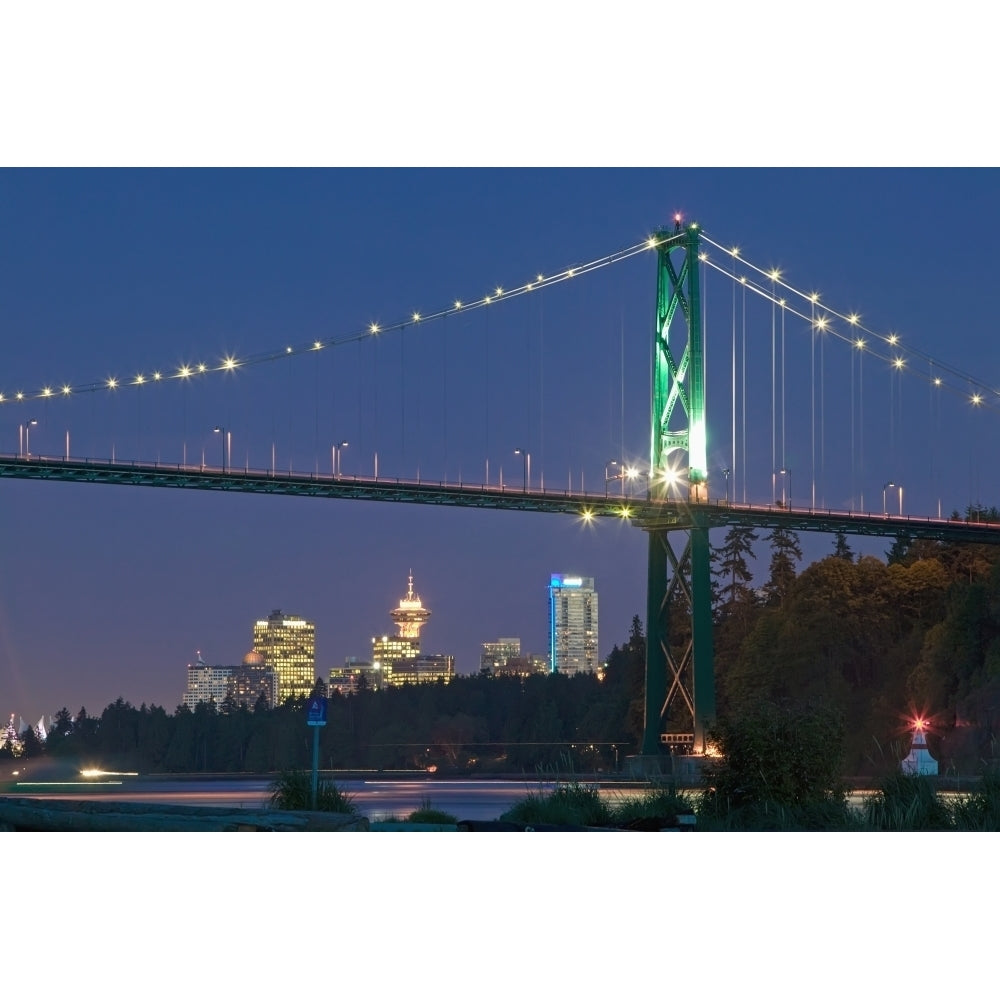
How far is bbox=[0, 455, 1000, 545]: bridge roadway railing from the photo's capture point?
55969mm

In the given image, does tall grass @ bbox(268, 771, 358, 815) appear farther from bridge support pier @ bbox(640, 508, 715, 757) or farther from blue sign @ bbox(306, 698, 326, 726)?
bridge support pier @ bbox(640, 508, 715, 757)

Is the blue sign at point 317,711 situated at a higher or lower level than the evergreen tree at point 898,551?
lower

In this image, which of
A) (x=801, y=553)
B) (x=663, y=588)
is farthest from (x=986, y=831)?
(x=801, y=553)

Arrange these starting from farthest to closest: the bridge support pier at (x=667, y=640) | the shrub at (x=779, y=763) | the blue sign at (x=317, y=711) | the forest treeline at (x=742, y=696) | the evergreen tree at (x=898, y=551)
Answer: the evergreen tree at (x=898, y=551), the forest treeline at (x=742, y=696), the bridge support pier at (x=667, y=640), the blue sign at (x=317, y=711), the shrub at (x=779, y=763)

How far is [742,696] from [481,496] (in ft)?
53.5

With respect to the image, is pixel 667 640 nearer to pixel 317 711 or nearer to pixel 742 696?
pixel 742 696

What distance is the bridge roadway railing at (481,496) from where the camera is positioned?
56.0m

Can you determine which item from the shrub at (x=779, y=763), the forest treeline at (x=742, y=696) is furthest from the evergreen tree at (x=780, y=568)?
the shrub at (x=779, y=763)

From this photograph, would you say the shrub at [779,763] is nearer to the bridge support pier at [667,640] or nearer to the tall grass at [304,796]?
the tall grass at [304,796]

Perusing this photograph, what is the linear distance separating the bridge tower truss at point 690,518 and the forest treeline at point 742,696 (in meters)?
2.94

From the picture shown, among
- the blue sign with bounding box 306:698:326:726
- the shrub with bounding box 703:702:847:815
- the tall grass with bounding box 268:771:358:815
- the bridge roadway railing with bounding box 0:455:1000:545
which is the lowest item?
the tall grass with bounding box 268:771:358:815

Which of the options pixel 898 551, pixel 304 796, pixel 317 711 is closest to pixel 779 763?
pixel 317 711

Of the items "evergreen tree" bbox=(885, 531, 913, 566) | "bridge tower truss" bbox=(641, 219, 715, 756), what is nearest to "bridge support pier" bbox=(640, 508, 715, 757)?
"bridge tower truss" bbox=(641, 219, 715, 756)

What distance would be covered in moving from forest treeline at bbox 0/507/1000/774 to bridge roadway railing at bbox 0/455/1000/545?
6203mm
